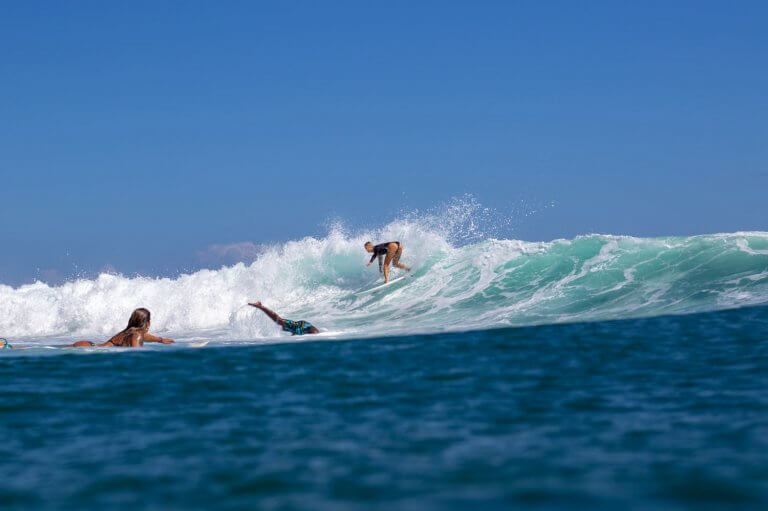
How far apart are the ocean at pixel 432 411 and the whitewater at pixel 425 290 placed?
19 centimetres

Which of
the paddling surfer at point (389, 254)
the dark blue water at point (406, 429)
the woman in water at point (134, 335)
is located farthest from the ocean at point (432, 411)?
the paddling surfer at point (389, 254)

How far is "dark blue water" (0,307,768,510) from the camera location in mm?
5027

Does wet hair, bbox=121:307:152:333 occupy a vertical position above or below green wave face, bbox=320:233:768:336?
below

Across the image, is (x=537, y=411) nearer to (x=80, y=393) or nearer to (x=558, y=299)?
(x=80, y=393)

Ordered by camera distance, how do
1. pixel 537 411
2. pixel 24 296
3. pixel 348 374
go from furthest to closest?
1. pixel 24 296
2. pixel 348 374
3. pixel 537 411

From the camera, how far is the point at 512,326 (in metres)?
15.0

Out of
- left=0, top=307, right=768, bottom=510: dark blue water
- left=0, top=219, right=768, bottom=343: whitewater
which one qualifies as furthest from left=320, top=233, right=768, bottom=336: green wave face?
left=0, top=307, right=768, bottom=510: dark blue water

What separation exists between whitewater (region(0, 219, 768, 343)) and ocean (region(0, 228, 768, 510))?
188 millimetres

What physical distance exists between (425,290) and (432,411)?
14.9 meters

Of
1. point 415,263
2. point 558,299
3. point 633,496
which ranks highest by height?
point 415,263

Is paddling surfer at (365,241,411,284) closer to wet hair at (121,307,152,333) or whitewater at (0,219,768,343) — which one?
whitewater at (0,219,768,343)

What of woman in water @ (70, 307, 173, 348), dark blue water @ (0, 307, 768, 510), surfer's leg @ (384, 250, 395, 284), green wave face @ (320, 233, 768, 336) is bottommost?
dark blue water @ (0, 307, 768, 510)

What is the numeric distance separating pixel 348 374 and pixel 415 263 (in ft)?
49.0

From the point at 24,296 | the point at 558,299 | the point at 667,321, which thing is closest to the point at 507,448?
the point at 667,321
